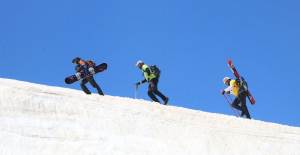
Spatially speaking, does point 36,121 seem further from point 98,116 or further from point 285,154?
point 285,154

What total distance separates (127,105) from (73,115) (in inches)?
101

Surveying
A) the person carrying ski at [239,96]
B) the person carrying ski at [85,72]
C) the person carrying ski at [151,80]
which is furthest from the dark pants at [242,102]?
the person carrying ski at [85,72]

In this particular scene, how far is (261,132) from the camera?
25969 mm

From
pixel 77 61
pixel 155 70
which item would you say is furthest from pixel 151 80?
pixel 77 61

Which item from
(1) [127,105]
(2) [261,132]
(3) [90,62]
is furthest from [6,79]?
(2) [261,132]

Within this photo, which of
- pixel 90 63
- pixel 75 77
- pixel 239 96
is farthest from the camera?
pixel 75 77

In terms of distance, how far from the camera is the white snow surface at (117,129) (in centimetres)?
2286

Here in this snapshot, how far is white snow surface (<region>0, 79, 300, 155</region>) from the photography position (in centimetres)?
2286

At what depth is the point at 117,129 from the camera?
961 inches

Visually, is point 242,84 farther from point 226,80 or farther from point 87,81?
point 87,81

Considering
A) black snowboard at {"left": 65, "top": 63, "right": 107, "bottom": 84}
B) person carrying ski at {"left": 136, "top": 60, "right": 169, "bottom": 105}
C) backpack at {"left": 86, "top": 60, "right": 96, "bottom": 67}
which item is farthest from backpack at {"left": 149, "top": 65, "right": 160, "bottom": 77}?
backpack at {"left": 86, "top": 60, "right": 96, "bottom": 67}

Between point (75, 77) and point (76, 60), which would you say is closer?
point (76, 60)

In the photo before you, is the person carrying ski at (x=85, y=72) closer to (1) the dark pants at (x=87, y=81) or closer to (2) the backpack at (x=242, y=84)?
(1) the dark pants at (x=87, y=81)

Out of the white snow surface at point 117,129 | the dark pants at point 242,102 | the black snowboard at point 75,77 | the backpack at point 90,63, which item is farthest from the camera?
the black snowboard at point 75,77
